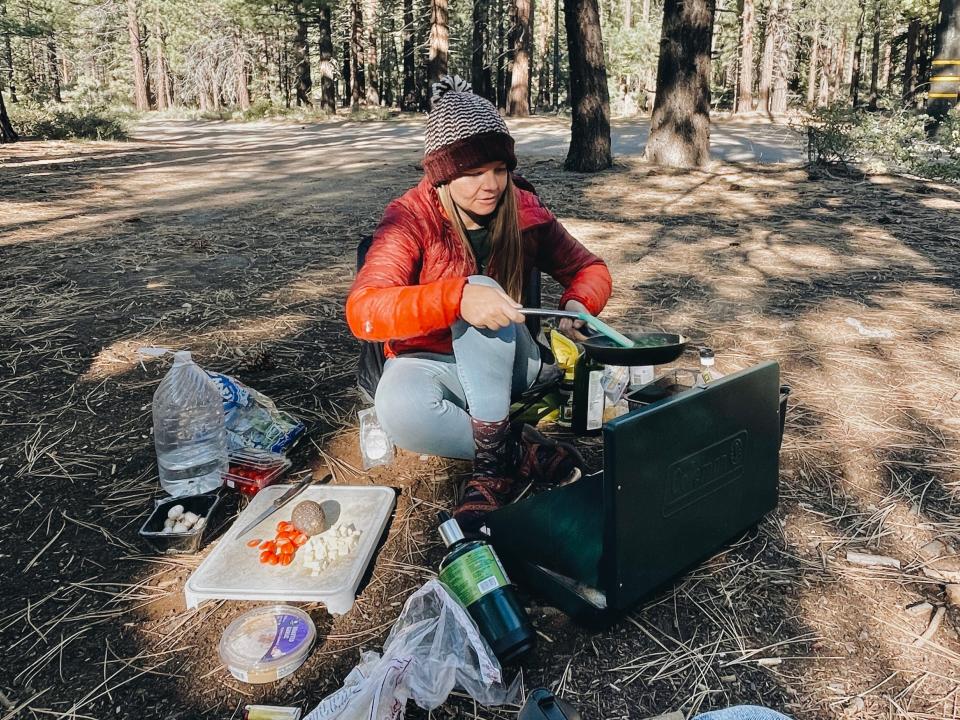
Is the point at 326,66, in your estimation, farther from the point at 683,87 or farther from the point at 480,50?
the point at 683,87

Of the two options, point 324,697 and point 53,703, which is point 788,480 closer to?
point 324,697

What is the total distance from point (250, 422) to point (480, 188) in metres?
1.26

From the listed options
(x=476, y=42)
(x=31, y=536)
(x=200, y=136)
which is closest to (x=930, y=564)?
(x=31, y=536)

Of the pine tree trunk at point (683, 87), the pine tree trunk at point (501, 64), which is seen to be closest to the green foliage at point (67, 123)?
the pine tree trunk at point (683, 87)

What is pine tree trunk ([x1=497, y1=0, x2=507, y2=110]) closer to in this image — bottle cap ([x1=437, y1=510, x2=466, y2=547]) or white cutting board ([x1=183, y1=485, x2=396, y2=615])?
white cutting board ([x1=183, y1=485, x2=396, y2=615])

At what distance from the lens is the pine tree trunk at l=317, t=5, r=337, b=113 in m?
23.5

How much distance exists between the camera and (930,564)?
80.0 inches

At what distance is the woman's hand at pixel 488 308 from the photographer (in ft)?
6.44

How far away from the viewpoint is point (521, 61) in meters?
20.2

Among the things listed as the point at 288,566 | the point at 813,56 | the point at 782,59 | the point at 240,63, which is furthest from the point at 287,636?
the point at 813,56

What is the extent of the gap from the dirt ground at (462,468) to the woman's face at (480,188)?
98 centimetres

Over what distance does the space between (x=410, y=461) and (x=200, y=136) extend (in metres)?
17.7

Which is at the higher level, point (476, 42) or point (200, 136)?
point (476, 42)

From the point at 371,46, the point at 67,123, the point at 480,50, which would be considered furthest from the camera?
the point at 371,46
